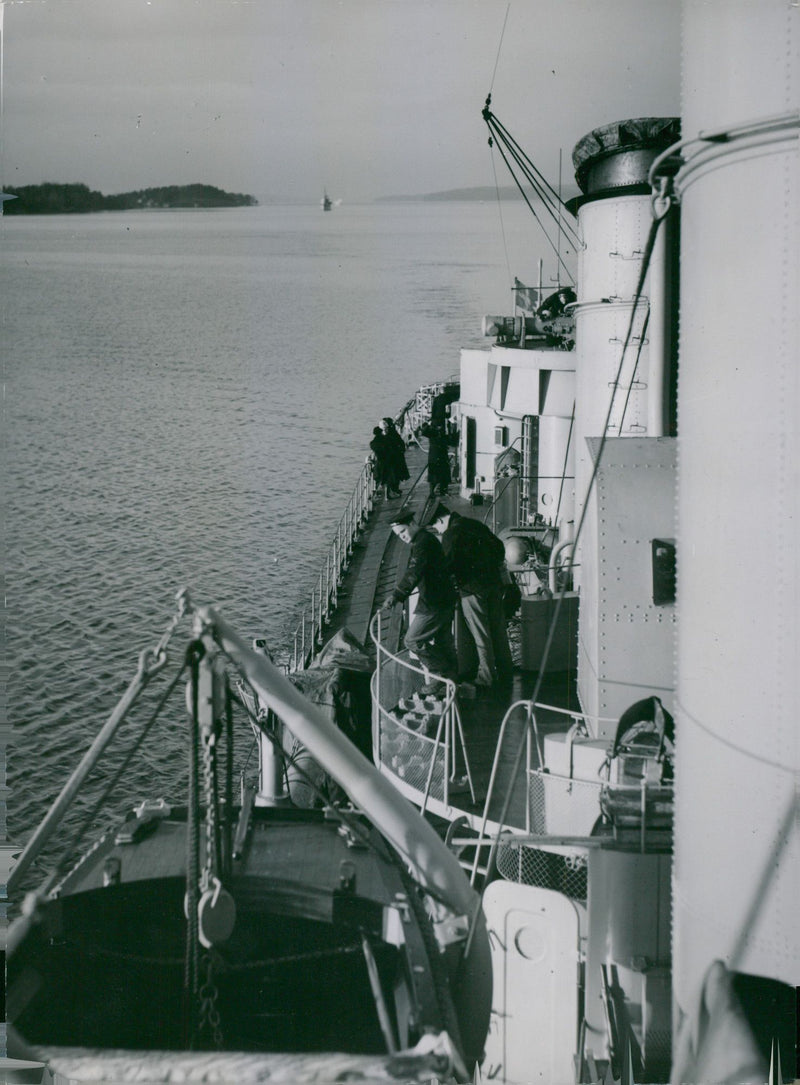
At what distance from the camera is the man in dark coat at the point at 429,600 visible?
10130 mm

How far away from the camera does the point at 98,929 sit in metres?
5.60

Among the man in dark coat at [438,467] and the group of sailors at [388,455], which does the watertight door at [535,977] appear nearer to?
the group of sailors at [388,455]

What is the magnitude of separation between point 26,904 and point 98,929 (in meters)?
0.63

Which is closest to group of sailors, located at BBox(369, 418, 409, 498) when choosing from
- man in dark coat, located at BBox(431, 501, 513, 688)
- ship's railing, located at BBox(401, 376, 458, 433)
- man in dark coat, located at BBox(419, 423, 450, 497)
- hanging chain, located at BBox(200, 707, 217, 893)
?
man in dark coat, located at BBox(419, 423, 450, 497)

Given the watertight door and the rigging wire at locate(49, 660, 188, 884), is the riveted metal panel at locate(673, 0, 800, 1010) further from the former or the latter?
the rigging wire at locate(49, 660, 188, 884)

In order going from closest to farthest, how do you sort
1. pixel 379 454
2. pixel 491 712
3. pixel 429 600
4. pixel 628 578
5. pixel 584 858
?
pixel 584 858 < pixel 628 578 < pixel 429 600 < pixel 491 712 < pixel 379 454

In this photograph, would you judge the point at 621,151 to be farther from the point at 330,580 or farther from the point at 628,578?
the point at 330,580

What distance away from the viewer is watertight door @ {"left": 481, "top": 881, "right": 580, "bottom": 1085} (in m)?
6.90

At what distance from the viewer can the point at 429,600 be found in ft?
34.4

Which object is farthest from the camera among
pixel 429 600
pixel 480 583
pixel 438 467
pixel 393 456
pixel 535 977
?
pixel 438 467

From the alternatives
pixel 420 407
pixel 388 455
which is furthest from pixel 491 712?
pixel 420 407

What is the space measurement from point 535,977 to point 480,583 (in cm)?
479

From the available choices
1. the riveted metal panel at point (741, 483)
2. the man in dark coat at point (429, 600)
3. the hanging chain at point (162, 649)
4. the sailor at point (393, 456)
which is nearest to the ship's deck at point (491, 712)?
the man in dark coat at point (429, 600)

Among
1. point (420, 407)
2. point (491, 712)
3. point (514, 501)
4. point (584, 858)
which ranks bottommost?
point (584, 858)
